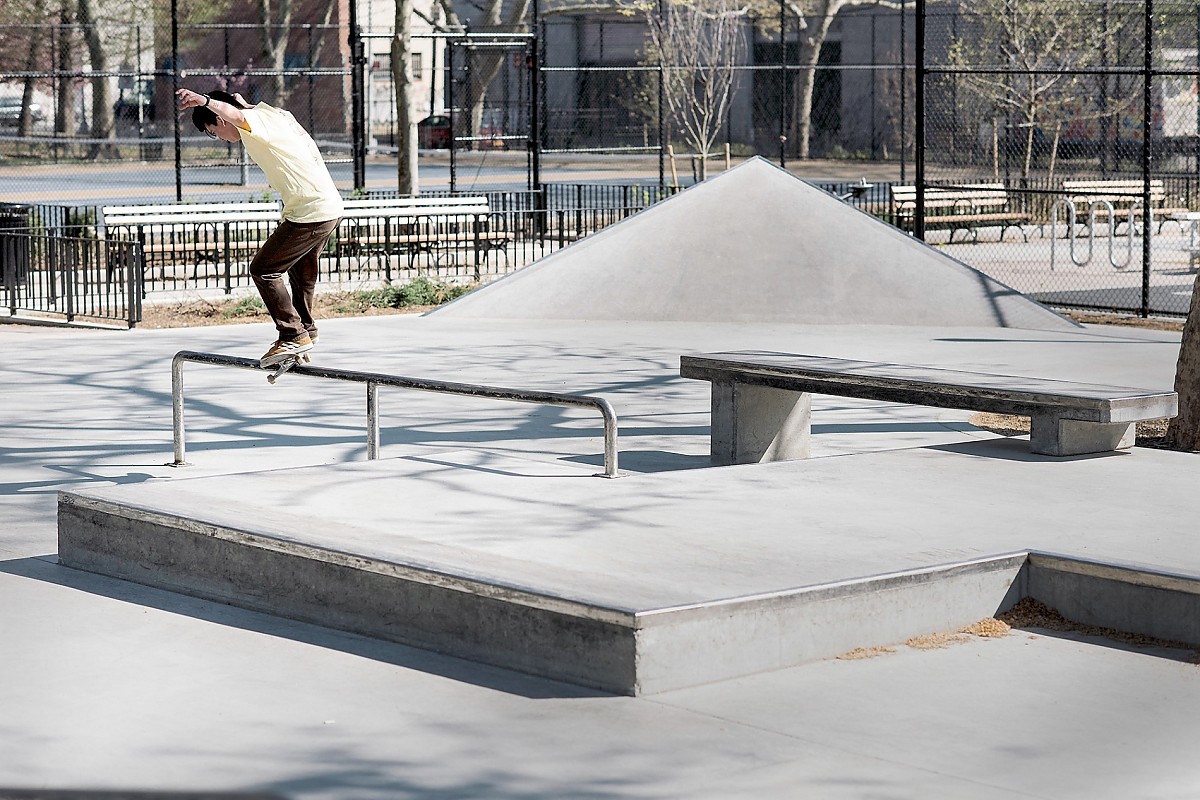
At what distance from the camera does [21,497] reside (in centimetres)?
866

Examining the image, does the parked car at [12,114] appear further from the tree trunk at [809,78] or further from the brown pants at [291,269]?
the brown pants at [291,269]

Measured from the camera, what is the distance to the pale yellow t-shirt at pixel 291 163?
26.5 ft

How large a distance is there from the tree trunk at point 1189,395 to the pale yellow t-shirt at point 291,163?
4.76m

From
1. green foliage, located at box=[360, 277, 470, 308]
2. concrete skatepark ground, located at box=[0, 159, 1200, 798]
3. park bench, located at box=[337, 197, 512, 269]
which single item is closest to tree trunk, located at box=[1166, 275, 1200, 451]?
concrete skatepark ground, located at box=[0, 159, 1200, 798]

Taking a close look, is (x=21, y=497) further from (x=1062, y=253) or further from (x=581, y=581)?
(x=1062, y=253)

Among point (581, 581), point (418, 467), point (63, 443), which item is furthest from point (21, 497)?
point (581, 581)

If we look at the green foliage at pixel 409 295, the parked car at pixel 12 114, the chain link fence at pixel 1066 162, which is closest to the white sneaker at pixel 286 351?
the chain link fence at pixel 1066 162

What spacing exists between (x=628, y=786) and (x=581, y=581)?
1185 mm

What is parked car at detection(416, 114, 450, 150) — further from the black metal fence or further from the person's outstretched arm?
the person's outstretched arm

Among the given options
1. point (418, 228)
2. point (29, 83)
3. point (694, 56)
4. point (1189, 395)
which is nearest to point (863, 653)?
point (1189, 395)

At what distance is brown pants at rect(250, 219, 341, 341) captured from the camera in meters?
8.49

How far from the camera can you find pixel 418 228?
2003 cm

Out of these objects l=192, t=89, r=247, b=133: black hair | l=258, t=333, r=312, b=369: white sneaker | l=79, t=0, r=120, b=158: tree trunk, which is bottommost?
l=258, t=333, r=312, b=369: white sneaker

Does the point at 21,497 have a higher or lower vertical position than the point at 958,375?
lower
